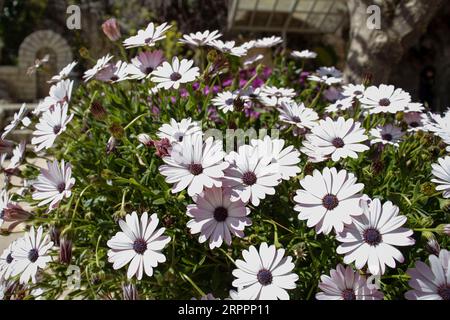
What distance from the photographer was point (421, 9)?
2.33 m

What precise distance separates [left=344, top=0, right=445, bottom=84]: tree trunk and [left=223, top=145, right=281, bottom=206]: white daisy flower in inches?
66.0

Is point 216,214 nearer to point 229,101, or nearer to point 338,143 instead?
point 338,143

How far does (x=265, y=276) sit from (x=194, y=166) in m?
0.25

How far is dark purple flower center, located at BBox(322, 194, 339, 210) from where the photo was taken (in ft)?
2.76

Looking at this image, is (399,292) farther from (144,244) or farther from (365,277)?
(144,244)

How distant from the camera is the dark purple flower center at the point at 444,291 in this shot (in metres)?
0.79

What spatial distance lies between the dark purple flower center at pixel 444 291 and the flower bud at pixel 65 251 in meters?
0.70

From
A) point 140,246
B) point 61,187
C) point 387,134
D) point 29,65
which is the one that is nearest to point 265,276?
point 140,246

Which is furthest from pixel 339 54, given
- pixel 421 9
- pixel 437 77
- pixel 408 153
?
pixel 408 153

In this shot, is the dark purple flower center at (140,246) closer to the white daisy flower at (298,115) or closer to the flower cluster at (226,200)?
the flower cluster at (226,200)

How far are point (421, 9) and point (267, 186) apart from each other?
1893 mm

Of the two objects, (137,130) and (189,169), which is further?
(137,130)

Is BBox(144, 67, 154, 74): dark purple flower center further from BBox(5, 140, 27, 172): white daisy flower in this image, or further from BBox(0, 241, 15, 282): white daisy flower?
BBox(0, 241, 15, 282): white daisy flower

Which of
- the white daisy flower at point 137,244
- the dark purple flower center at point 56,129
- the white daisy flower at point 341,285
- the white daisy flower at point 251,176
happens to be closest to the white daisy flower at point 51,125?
the dark purple flower center at point 56,129
